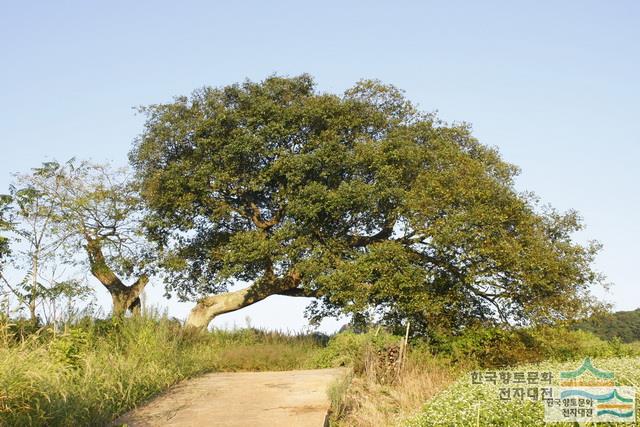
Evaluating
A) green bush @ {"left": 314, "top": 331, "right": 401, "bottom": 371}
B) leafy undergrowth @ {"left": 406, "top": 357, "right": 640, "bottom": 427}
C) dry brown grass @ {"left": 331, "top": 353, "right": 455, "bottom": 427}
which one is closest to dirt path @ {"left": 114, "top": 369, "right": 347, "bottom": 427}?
dry brown grass @ {"left": 331, "top": 353, "right": 455, "bottom": 427}

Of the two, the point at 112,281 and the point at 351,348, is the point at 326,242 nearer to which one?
the point at 351,348

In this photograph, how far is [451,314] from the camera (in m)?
18.1

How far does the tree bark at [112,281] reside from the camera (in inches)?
903

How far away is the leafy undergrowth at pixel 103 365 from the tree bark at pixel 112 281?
6.10m

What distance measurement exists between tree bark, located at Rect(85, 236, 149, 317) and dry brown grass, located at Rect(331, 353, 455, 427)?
38.5 ft

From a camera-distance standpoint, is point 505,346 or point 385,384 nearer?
point 385,384

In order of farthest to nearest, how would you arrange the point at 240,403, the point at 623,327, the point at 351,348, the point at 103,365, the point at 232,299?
the point at 623,327 < the point at 232,299 < the point at 351,348 < the point at 103,365 < the point at 240,403

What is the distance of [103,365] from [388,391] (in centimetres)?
539

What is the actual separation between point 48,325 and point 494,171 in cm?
1491

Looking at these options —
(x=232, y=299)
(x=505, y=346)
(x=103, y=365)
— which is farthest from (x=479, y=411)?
(x=232, y=299)

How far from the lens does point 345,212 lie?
790 inches

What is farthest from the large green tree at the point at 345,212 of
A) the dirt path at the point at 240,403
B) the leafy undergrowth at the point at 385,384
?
the dirt path at the point at 240,403

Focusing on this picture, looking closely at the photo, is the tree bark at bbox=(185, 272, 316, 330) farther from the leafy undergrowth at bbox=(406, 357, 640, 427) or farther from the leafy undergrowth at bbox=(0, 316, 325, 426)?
the leafy undergrowth at bbox=(406, 357, 640, 427)

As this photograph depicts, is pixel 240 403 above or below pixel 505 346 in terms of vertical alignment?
below
